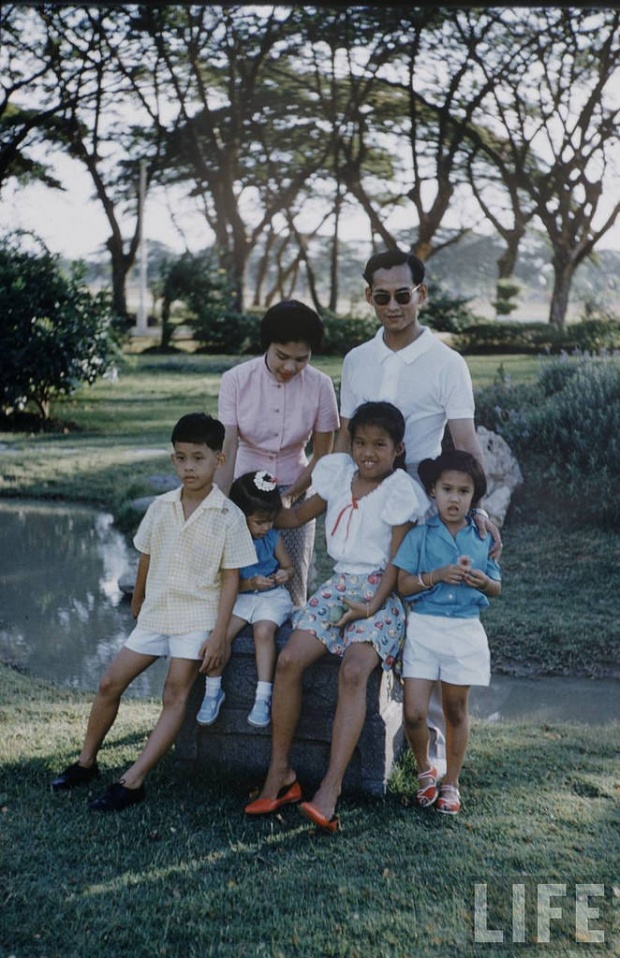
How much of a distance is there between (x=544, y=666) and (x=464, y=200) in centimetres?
944

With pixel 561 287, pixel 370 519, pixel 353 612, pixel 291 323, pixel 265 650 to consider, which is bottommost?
pixel 265 650

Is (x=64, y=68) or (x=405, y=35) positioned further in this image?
(x=405, y=35)

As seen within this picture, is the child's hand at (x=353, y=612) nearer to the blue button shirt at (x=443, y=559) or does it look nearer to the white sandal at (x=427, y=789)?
the blue button shirt at (x=443, y=559)

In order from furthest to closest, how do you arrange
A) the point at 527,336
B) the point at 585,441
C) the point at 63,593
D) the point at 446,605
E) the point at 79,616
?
the point at 527,336
the point at 585,441
the point at 63,593
the point at 79,616
the point at 446,605

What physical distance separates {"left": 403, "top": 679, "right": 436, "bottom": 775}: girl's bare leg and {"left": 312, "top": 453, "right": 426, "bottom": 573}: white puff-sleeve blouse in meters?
0.33

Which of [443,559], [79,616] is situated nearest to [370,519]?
[443,559]

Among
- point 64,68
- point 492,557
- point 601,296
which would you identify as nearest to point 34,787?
point 492,557

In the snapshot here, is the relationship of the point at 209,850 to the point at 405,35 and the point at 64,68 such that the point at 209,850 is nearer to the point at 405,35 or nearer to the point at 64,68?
the point at 64,68

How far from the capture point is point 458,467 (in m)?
2.74

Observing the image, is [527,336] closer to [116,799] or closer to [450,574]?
[450,574]

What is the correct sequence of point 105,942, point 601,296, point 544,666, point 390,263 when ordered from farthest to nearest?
point 601,296
point 544,666
point 390,263
point 105,942

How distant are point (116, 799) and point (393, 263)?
1610mm

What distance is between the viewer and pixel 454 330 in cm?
1330

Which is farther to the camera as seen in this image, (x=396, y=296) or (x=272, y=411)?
(x=272, y=411)
